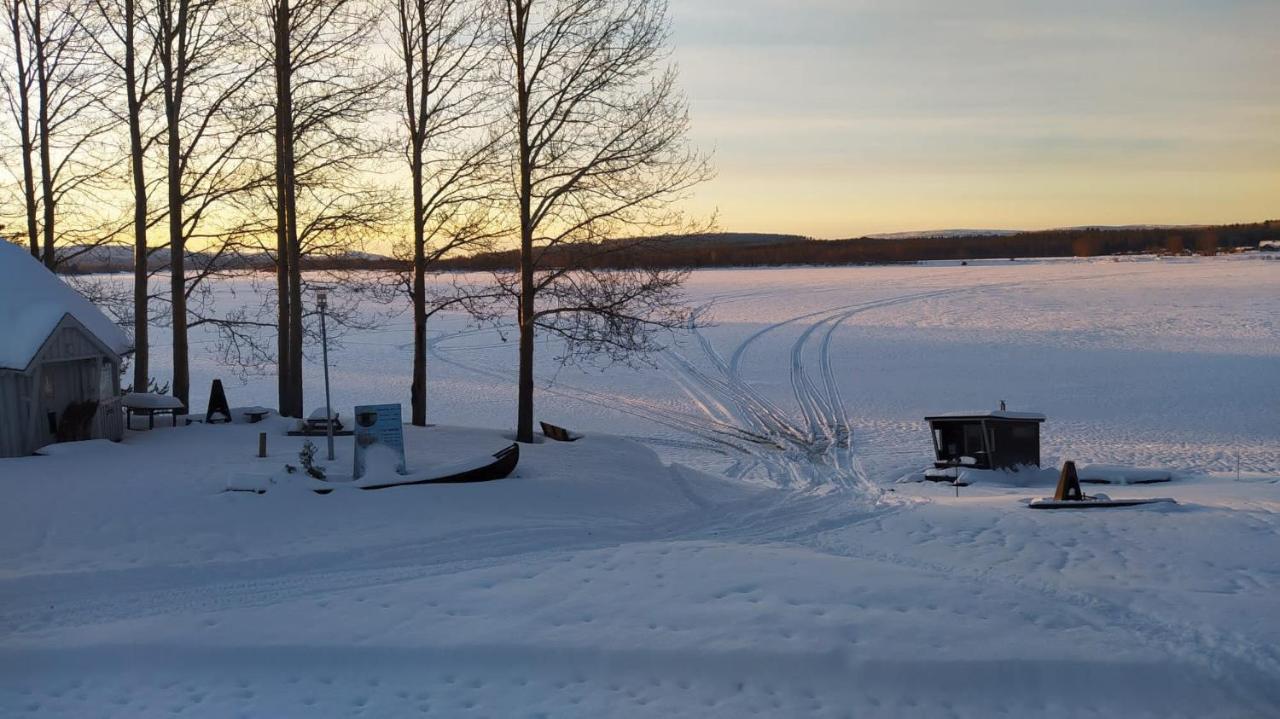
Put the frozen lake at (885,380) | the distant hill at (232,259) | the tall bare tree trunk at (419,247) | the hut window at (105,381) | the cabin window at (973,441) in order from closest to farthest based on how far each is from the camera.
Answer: the hut window at (105,381) < the tall bare tree trunk at (419,247) < the cabin window at (973,441) < the distant hill at (232,259) < the frozen lake at (885,380)

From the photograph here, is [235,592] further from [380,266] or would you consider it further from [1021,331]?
[1021,331]

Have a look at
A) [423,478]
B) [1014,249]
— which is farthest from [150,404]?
[1014,249]

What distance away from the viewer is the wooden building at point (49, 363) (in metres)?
15.2

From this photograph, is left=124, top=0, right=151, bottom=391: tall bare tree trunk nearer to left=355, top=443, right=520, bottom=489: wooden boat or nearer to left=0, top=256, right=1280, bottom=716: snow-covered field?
left=0, top=256, right=1280, bottom=716: snow-covered field

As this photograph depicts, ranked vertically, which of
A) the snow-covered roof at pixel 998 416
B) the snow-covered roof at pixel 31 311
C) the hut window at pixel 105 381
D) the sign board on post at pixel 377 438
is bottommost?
the snow-covered roof at pixel 998 416

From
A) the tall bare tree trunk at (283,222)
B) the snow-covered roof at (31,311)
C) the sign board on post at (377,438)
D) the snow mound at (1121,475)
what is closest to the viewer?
the sign board on post at (377,438)

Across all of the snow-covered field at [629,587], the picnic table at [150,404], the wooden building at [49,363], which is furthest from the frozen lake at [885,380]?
the wooden building at [49,363]

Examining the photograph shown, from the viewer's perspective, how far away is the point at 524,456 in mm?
16906

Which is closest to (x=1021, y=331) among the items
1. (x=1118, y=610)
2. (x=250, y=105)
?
(x=250, y=105)

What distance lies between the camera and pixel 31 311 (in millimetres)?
16156

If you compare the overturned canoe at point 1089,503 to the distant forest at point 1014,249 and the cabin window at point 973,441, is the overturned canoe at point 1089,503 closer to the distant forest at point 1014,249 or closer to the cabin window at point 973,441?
the cabin window at point 973,441

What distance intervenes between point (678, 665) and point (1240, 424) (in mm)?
23618

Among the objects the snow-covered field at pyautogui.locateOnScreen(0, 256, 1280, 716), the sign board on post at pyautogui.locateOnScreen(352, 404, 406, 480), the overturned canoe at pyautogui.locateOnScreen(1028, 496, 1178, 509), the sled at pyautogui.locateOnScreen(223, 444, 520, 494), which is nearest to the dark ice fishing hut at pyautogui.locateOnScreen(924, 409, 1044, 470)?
the snow-covered field at pyautogui.locateOnScreen(0, 256, 1280, 716)

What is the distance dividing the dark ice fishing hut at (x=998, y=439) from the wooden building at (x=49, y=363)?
15344 millimetres
